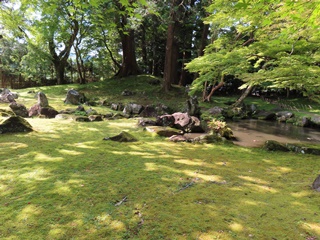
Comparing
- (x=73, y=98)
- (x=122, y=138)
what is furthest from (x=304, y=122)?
(x=73, y=98)

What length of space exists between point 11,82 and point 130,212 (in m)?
29.5

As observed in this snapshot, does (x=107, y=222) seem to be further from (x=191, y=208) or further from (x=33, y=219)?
(x=191, y=208)

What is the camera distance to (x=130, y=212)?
2418mm

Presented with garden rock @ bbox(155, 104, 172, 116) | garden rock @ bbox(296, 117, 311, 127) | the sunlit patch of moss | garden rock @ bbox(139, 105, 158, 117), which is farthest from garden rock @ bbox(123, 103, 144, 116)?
the sunlit patch of moss

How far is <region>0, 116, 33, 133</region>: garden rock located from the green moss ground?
0.79 meters

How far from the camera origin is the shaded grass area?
7.04 ft

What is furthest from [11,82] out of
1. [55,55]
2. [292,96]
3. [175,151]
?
[292,96]

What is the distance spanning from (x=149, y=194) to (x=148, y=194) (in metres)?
0.01

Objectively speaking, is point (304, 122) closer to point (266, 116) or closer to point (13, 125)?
point (266, 116)

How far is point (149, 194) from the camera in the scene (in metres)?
2.85

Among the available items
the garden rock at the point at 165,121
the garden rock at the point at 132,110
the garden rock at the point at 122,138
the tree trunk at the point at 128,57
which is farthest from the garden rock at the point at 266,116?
the tree trunk at the point at 128,57

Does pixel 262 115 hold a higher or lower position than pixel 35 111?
lower

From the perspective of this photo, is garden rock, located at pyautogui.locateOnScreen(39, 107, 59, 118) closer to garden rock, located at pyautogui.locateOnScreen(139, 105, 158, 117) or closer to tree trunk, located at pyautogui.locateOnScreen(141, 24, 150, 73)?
garden rock, located at pyautogui.locateOnScreen(139, 105, 158, 117)

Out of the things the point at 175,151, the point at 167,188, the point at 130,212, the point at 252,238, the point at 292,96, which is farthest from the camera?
the point at 292,96
